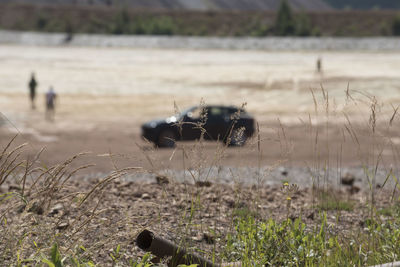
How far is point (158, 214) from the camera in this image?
22.4 ft

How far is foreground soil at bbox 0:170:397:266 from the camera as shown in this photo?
555 centimetres

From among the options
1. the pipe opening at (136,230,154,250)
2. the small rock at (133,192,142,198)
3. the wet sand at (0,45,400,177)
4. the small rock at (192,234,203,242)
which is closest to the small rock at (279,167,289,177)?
the wet sand at (0,45,400,177)

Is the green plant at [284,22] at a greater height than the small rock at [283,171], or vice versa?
the green plant at [284,22]

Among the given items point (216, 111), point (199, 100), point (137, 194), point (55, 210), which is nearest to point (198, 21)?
point (199, 100)

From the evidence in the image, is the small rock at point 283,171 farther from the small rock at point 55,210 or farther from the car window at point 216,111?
the small rock at point 55,210

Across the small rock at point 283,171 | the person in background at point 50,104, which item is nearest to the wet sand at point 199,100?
the person in background at point 50,104

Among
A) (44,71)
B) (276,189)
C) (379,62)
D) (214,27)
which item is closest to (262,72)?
(379,62)

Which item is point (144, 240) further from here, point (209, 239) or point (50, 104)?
point (50, 104)

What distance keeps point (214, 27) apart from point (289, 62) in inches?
2497

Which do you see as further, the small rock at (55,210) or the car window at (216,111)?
the car window at (216,111)

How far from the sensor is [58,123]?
985 inches

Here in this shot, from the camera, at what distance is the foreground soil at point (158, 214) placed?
18.2ft

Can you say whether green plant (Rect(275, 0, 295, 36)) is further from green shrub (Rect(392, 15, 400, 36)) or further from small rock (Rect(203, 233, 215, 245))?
small rock (Rect(203, 233, 215, 245))

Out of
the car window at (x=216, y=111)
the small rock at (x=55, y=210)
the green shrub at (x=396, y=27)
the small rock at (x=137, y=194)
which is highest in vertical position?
the green shrub at (x=396, y=27)
